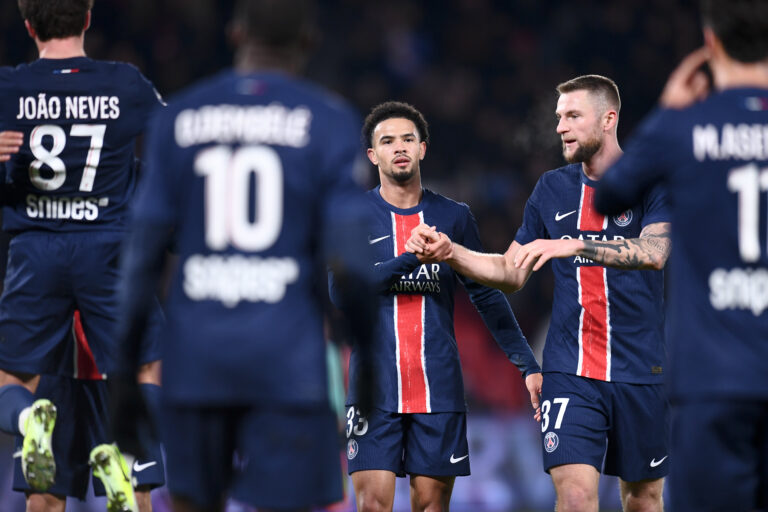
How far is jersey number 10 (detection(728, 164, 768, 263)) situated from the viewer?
141 inches

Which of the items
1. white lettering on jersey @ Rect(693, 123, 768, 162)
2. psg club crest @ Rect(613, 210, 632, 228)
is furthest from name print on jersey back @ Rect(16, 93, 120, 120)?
white lettering on jersey @ Rect(693, 123, 768, 162)

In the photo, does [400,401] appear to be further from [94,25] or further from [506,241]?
[94,25]

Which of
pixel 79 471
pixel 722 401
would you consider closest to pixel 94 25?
pixel 79 471

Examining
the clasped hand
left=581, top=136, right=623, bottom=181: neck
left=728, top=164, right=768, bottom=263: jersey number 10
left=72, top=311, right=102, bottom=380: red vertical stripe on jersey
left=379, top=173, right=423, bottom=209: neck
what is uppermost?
left=581, top=136, right=623, bottom=181: neck

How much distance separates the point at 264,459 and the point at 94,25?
39.4 feet

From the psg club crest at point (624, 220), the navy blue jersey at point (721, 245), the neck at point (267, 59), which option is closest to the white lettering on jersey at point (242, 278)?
the neck at point (267, 59)

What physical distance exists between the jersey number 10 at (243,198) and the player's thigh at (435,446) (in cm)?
312

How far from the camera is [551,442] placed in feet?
19.5

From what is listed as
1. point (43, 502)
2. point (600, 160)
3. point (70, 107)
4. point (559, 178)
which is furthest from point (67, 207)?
point (600, 160)

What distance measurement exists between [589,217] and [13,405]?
339 cm

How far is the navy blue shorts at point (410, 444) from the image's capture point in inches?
248

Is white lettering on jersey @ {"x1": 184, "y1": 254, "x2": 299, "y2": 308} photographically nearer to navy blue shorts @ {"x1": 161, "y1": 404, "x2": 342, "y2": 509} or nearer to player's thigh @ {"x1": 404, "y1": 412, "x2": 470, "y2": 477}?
navy blue shorts @ {"x1": 161, "y1": 404, "x2": 342, "y2": 509}

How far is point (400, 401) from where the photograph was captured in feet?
20.8

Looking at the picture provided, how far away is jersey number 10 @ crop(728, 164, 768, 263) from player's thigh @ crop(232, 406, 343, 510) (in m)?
1.53
